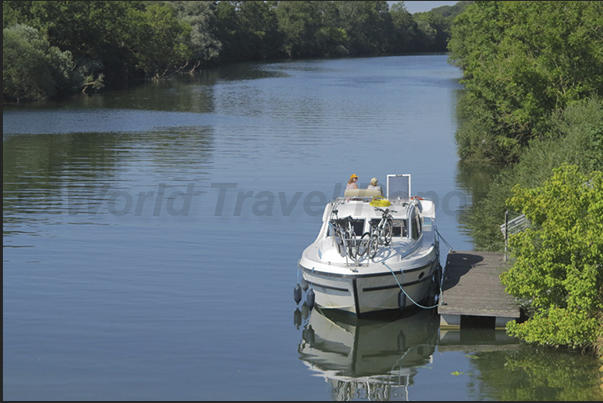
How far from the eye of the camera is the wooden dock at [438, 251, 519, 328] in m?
18.3

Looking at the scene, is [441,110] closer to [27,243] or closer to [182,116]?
[182,116]

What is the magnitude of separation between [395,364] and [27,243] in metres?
14.3

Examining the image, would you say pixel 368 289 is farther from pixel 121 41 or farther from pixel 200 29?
pixel 200 29

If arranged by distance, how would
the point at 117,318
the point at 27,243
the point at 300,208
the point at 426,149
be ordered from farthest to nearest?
the point at 426,149 < the point at 300,208 < the point at 27,243 < the point at 117,318

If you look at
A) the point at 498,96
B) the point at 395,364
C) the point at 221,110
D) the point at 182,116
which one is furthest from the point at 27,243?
the point at 221,110

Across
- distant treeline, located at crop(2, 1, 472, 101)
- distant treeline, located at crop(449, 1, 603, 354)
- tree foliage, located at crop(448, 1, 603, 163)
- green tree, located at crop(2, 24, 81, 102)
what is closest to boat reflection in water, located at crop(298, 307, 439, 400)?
distant treeline, located at crop(449, 1, 603, 354)

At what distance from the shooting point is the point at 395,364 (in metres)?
17.1

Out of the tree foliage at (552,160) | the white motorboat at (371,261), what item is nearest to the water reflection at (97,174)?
the tree foliage at (552,160)

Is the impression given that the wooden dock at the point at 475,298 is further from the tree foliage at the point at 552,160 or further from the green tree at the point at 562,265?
the tree foliage at the point at 552,160

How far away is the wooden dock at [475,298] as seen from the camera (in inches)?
720

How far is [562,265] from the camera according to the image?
16.8m

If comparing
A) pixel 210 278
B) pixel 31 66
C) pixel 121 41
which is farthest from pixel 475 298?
pixel 121 41

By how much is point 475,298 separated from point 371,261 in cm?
263

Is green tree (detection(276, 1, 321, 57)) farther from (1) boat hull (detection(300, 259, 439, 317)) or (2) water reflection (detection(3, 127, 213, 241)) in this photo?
(1) boat hull (detection(300, 259, 439, 317))
